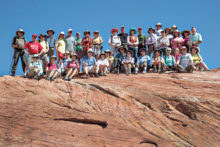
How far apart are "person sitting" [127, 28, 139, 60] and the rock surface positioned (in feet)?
11.0

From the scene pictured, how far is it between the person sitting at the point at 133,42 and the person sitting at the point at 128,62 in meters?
0.98

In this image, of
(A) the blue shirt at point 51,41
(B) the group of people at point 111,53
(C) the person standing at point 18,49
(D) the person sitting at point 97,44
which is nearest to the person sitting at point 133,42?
(B) the group of people at point 111,53

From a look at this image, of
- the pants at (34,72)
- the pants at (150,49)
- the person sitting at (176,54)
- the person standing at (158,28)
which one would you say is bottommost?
the pants at (34,72)

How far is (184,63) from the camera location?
16406mm

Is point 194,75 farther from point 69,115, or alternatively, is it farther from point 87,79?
point 69,115

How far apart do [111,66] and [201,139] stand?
25.8ft

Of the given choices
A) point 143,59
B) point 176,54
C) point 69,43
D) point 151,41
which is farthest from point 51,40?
point 176,54

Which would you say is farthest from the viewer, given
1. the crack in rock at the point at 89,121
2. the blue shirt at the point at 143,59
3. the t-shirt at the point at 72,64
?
the blue shirt at the point at 143,59

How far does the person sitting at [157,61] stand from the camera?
54.0 feet

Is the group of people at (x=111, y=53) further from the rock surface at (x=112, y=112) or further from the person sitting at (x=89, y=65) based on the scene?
the rock surface at (x=112, y=112)

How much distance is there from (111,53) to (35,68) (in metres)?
5.30

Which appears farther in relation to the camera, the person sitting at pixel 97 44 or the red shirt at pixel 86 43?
the person sitting at pixel 97 44

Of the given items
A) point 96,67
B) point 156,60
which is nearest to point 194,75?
point 156,60

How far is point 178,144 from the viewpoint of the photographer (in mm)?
11195
